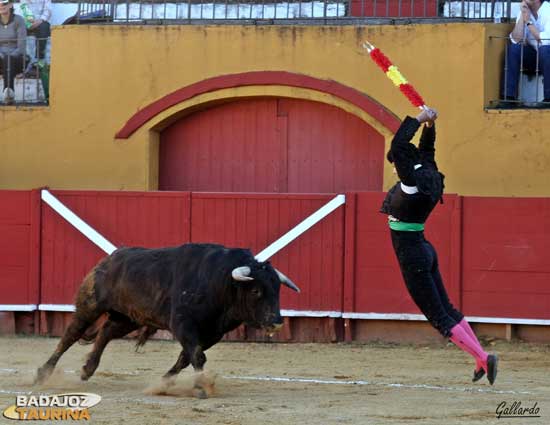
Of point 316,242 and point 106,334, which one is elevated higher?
point 316,242

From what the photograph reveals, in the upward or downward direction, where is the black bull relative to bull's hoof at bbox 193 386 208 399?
upward

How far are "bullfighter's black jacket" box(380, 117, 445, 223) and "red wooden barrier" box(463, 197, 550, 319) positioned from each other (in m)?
4.50

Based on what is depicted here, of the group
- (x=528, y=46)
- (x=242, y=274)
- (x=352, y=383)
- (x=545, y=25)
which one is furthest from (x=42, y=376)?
(x=545, y=25)

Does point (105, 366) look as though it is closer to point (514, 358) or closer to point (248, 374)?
point (248, 374)

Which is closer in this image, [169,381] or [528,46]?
[169,381]

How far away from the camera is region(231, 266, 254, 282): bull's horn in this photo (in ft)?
26.1

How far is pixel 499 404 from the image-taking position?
7.57 m

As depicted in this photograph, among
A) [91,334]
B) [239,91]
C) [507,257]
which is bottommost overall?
[91,334]

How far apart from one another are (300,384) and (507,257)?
11.2ft

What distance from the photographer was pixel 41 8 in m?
14.8

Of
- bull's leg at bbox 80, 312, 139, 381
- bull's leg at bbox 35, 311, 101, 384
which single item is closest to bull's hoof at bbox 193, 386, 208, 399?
bull's leg at bbox 80, 312, 139, 381

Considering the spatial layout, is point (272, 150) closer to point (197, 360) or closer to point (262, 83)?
point (262, 83)

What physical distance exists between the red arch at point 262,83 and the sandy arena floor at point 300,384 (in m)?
2.57

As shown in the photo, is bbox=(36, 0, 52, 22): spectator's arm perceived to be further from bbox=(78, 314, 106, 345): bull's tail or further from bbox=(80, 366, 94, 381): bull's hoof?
bbox=(80, 366, 94, 381): bull's hoof
